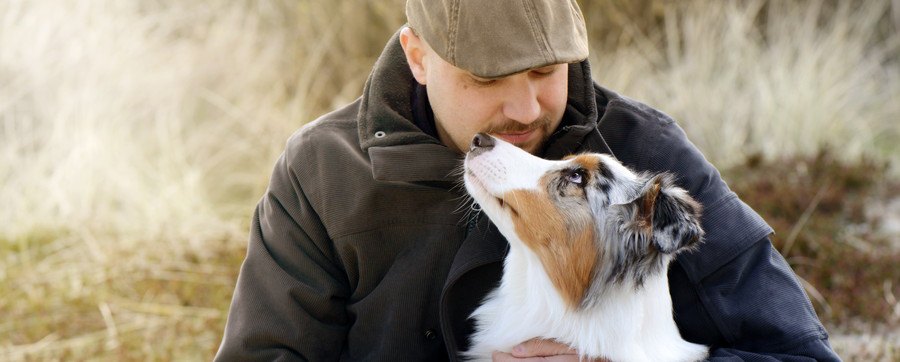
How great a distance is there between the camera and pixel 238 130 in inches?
312

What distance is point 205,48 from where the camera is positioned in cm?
865

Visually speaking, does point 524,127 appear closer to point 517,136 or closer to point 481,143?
point 517,136

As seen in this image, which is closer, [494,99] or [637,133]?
[494,99]

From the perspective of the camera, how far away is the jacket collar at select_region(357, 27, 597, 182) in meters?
3.49

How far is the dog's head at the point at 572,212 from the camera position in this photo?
10.4 ft

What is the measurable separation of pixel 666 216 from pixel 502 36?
784 mm

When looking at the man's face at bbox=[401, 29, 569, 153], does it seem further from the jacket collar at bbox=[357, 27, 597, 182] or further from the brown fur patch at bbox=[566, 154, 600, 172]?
the brown fur patch at bbox=[566, 154, 600, 172]

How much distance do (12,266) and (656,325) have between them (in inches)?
188

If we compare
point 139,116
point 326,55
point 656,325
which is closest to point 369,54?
point 326,55

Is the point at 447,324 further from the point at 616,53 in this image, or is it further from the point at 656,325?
the point at 616,53

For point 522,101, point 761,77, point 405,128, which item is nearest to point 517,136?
point 522,101

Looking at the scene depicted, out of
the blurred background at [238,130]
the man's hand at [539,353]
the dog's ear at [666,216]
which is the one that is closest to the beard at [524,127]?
the dog's ear at [666,216]

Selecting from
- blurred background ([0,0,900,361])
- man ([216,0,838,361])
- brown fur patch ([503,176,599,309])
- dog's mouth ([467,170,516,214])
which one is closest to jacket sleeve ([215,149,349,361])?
man ([216,0,838,361])

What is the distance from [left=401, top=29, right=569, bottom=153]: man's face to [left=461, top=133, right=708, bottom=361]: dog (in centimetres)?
16
